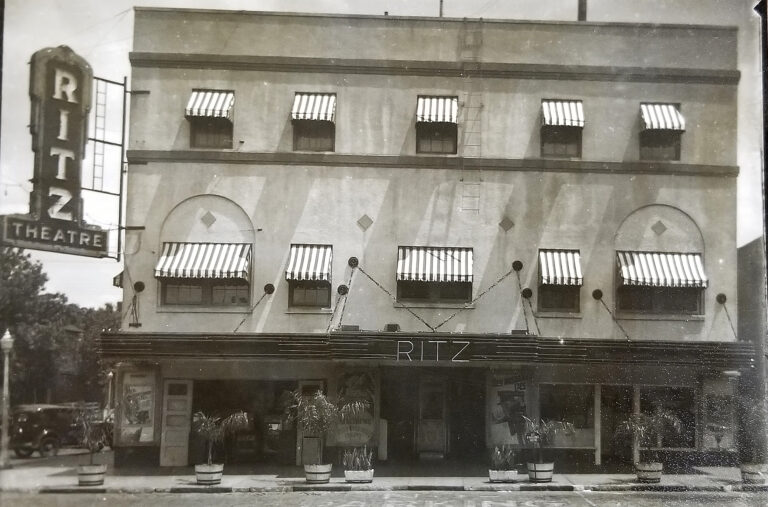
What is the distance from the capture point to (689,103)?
396 inches

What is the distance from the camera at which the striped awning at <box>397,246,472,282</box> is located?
9922 mm

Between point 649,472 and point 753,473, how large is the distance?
135 centimetres

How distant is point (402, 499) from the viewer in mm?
9578

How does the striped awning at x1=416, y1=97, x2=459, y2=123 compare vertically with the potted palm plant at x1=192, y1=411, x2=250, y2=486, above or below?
above

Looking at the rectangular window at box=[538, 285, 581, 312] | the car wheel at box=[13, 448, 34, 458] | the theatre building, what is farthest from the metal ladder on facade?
the car wheel at box=[13, 448, 34, 458]

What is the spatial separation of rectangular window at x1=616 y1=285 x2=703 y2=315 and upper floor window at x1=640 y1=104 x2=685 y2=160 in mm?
1763

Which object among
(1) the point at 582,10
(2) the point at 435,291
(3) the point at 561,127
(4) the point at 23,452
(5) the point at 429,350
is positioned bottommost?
(4) the point at 23,452

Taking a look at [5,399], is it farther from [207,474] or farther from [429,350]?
[429,350]

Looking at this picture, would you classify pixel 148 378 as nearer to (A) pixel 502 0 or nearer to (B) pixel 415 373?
(B) pixel 415 373

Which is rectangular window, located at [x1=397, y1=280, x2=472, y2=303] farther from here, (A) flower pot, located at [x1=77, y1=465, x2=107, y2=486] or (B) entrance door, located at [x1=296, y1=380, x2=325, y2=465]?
→ (A) flower pot, located at [x1=77, y1=465, x2=107, y2=486]

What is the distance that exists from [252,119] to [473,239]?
325 cm

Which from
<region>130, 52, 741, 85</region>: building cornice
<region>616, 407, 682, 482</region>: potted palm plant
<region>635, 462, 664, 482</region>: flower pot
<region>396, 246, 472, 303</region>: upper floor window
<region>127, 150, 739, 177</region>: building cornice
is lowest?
<region>635, 462, 664, 482</region>: flower pot

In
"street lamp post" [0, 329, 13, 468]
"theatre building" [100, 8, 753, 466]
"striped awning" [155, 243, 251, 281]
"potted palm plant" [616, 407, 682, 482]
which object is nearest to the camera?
"street lamp post" [0, 329, 13, 468]

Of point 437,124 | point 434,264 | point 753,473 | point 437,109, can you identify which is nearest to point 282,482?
point 434,264
